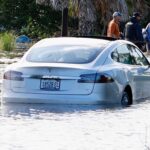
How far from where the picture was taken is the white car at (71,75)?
41.3 ft

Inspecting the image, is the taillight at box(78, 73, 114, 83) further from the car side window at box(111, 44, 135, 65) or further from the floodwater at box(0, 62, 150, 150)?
the car side window at box(111, 44, 135, 65)

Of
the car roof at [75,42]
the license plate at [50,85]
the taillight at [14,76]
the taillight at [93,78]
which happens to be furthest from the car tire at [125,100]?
the taillight at [14,76]

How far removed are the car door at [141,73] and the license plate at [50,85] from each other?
199 cm

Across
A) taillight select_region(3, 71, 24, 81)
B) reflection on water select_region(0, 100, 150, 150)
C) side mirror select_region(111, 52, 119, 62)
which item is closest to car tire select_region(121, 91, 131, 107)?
reflection on water select_region(0, 100, 150, 150)

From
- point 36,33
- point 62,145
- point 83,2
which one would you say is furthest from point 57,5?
point 62,145

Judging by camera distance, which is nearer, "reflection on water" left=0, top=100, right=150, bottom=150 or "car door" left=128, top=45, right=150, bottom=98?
"reflection on water" left=0, top=100, right=150, bottom=150

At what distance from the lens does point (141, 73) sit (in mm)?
14586

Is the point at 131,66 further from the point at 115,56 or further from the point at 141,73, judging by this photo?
the point at 115,56

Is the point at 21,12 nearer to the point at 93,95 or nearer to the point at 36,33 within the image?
the point at 36,33

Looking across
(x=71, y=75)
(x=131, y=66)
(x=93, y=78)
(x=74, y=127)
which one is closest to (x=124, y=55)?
(x=131, y=66)

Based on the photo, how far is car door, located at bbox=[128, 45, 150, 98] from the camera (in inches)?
565

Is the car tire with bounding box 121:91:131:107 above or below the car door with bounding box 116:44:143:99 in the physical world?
below

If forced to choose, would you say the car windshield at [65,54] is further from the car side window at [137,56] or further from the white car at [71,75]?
the car side window at [137,56]

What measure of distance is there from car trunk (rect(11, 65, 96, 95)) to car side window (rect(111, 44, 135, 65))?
125cm
